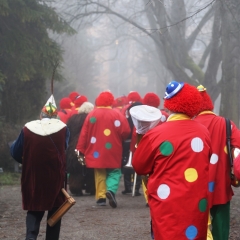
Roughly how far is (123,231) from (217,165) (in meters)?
2.28

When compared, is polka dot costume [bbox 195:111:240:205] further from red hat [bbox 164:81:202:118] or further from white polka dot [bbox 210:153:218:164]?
red hat [bbox 164:81:202:118]

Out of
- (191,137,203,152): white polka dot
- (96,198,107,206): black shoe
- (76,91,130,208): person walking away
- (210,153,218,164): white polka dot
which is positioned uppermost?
(191,137,203,152): white polka dot

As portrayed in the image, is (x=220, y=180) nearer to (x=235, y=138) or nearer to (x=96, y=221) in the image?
(x=235, y=138)

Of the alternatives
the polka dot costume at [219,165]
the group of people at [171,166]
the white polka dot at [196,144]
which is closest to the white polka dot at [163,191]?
the group of people at [171,166]

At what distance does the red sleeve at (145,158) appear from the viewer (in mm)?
4969

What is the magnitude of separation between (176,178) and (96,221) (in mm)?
3977

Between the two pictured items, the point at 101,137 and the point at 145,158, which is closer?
the point at 145,158

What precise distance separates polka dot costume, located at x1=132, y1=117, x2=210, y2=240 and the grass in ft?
29.5

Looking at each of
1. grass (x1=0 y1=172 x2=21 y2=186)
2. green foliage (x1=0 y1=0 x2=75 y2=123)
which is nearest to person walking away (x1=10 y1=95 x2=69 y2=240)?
green foliage (x1=0 y1=0 x2=75 y2=123)

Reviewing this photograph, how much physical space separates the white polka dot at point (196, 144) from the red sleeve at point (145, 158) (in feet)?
1.07

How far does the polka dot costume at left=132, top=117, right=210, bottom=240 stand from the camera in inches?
192

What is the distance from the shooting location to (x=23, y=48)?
44.1 ft

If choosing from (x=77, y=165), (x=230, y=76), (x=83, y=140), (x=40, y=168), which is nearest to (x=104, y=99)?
(x=83, y=140)

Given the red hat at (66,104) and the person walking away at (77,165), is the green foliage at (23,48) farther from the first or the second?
the person walking away at (77,165)
